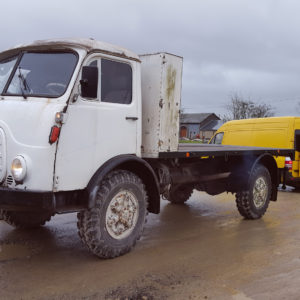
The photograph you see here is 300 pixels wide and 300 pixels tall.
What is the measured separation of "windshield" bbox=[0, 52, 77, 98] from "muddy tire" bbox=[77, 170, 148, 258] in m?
1.24

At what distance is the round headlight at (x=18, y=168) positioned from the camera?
400cm

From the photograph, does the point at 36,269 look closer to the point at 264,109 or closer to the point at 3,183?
the point at 3,183

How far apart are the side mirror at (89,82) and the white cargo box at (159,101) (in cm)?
115

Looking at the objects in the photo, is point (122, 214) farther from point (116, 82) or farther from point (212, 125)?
point (212, 125)

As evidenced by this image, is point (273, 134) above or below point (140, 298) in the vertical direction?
above

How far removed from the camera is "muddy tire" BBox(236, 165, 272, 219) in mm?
7223

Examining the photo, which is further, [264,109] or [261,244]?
[264,109]

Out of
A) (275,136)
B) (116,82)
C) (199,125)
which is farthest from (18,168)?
(199,125)

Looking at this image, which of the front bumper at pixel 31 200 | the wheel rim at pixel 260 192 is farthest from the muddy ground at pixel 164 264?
the front bumper at pixel 31 200

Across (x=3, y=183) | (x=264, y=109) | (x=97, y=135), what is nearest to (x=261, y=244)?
(x=97, y=135)

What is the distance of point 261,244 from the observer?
5.68 meters

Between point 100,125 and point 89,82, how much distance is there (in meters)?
0.56

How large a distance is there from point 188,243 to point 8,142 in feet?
9.70

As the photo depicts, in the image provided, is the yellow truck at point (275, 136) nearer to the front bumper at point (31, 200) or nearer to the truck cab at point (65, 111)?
the truck cab at point (65, 111)
